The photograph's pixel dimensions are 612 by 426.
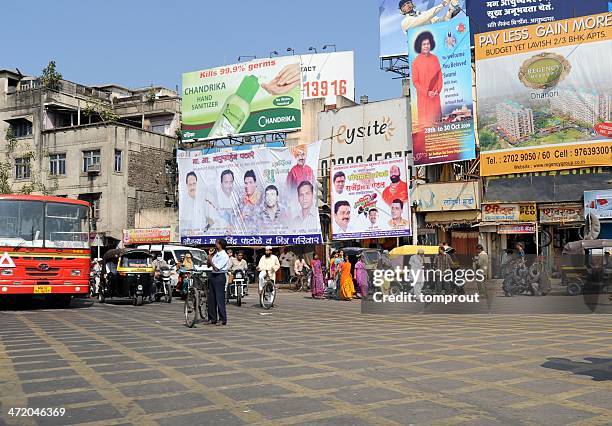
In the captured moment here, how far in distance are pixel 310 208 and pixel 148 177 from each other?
14.6 metres

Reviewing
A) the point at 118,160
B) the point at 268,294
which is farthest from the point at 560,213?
the point at 118,160

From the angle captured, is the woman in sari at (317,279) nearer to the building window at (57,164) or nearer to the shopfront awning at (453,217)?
the shopfront awning at (453,217)

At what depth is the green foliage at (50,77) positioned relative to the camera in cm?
4278

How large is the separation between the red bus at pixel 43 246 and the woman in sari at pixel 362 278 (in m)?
8.96

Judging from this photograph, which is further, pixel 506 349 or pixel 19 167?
pixel 19 167

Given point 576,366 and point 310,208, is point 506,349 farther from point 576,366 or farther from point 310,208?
point 310,208

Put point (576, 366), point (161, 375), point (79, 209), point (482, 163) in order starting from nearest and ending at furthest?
point (161, 375)
point (576, 366)
point (79, 209)
point (482, 163)

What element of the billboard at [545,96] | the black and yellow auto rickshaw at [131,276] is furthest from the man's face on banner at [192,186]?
the billboard at [545,96]

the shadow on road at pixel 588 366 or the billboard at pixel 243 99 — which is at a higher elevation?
the billboard at pixel 243 99

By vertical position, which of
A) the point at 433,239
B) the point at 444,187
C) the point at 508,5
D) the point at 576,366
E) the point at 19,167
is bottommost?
the point at 576,366

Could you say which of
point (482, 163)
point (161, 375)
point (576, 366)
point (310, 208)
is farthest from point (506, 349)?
point (310, 208)

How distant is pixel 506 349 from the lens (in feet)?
28.8

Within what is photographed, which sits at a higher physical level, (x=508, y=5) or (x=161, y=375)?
(x=508, y=5)

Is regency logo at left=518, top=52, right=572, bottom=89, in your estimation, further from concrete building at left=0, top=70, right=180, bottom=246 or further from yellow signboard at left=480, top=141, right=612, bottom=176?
concrete building at left=0, top=70, right=180, bottom=246
